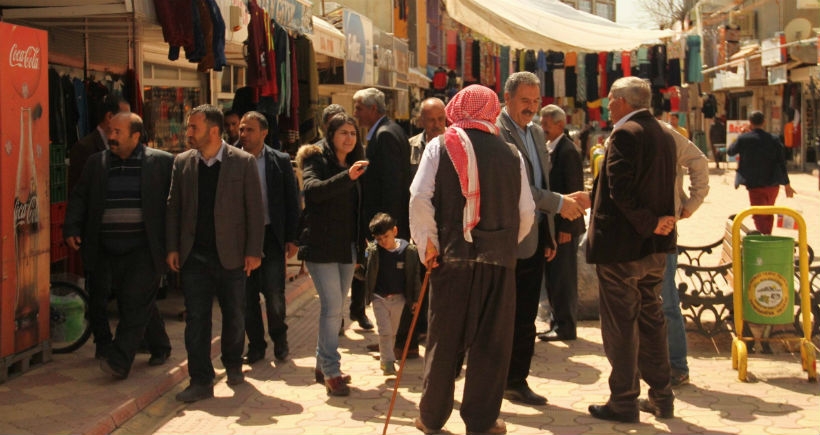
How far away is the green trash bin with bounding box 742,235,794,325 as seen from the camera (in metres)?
6.91

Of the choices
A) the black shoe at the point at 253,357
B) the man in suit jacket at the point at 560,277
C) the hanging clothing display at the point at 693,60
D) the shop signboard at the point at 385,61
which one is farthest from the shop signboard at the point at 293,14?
the hanging clothing display at the point at 693,60

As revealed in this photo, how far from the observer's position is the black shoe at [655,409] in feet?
19.2

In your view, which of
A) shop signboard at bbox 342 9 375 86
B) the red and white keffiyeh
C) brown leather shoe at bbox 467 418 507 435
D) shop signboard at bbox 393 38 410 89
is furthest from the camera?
shop signboard at bbox 393 38 410 89

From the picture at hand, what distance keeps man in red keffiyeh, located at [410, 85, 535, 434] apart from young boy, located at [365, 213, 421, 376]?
152 centimetres

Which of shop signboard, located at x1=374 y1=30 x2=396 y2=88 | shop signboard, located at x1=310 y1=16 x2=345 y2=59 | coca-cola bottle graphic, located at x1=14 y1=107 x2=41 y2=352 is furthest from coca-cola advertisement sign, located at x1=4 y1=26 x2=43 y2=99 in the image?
Answer: shop signboard, located at x1=374 y1=30 x2=396 y2=88

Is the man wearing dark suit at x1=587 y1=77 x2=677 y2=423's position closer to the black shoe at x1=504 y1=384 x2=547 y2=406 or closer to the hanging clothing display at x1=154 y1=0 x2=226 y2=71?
the black shoe at x1=504 y1=384 x2=547 y2=406

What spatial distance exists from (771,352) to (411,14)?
21.5 metres

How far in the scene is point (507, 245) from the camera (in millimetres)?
5340

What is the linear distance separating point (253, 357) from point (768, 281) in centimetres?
372

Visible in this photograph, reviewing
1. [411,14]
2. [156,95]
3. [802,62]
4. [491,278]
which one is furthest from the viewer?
[802,62]

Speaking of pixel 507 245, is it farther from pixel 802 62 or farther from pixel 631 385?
pixel 802 62


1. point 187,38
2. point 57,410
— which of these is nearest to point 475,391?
point 57,410

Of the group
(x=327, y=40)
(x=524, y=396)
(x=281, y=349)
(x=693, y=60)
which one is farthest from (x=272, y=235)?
(x=693, y=60)

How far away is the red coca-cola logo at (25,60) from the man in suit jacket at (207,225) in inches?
48.7
